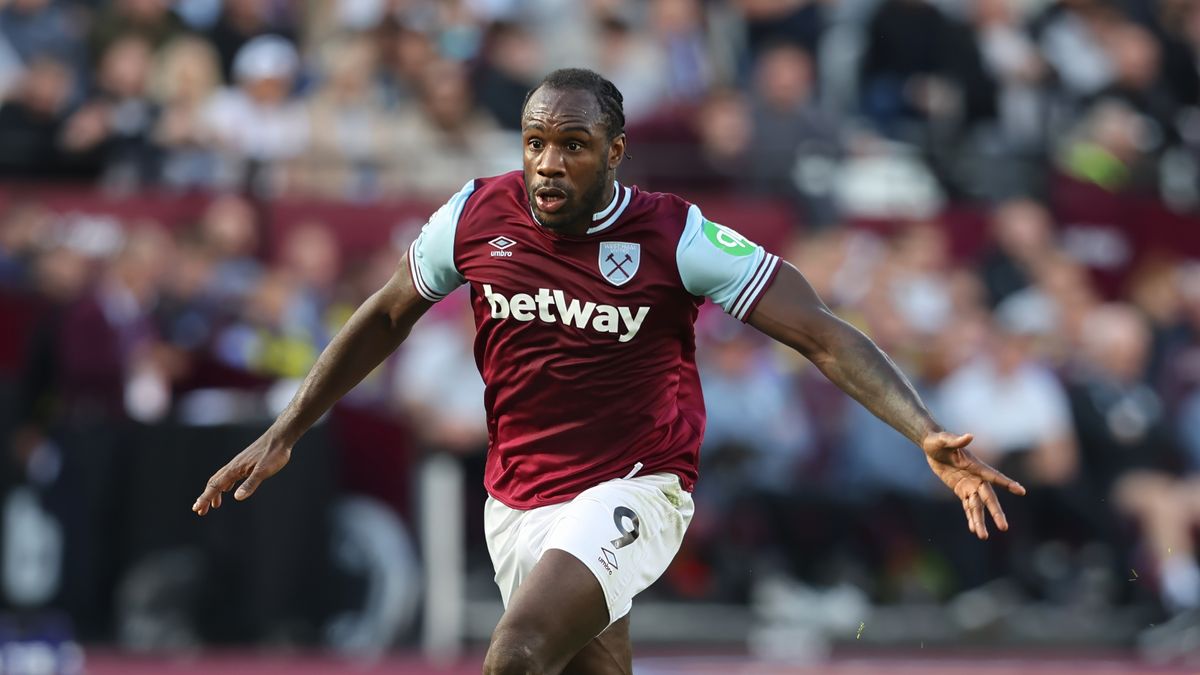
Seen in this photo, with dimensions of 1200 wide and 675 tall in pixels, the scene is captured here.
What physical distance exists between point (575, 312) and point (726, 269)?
0.53 meters

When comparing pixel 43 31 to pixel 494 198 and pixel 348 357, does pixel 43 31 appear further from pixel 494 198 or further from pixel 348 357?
pixel 494 198

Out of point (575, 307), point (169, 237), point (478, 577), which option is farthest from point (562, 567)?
point (169, 237)

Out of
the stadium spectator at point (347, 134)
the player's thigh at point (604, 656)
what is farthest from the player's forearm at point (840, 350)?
the stadium spectator at point (347, 134)

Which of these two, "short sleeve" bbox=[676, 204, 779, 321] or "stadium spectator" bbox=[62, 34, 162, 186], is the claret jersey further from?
"stadium spectator" bbox=[62, 34, 162, 186]

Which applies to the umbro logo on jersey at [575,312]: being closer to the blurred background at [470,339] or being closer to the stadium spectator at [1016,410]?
the blurred background at [470,339]

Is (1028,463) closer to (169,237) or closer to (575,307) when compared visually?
(169,237)

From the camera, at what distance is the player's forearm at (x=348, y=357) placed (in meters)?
6.86

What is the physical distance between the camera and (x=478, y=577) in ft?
42.5

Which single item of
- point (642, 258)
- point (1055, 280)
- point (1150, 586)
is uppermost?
point (642, 258)

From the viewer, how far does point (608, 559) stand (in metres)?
6.37

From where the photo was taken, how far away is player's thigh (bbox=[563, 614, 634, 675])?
6.68 m

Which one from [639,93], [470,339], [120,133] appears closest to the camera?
[470,339]

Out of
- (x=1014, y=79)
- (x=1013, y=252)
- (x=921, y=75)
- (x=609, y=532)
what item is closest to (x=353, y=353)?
(x=609, y=532)

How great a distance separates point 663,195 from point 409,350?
21.1ft
